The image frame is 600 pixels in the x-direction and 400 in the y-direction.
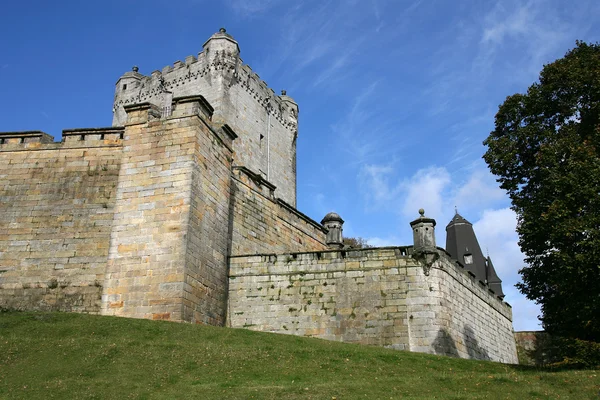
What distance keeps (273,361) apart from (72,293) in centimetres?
919

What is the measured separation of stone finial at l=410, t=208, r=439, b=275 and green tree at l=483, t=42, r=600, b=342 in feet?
8.81

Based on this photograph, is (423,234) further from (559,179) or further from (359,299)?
(559,179)

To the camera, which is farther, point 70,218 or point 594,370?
point 70,218

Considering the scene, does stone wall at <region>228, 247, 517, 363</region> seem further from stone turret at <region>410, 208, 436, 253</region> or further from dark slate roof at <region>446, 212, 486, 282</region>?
dark slate roof at <region>446, 212, 486, 282</region>

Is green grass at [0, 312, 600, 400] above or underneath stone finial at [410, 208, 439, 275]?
underneath

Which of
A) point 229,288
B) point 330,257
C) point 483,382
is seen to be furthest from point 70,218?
point 483,382

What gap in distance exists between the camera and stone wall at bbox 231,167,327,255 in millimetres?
22344

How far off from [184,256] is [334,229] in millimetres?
11644

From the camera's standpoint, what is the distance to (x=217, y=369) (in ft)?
39.5

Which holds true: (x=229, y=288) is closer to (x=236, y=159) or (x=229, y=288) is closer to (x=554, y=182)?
(x=554, y=182)

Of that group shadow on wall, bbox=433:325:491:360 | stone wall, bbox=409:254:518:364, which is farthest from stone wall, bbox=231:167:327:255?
shadow on wall, bbox=433:325:491:360

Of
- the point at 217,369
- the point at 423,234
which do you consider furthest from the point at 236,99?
the point at 217,369

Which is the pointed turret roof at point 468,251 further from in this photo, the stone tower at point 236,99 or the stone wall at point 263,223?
the stone wall at point 263,223

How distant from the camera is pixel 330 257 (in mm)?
19922
